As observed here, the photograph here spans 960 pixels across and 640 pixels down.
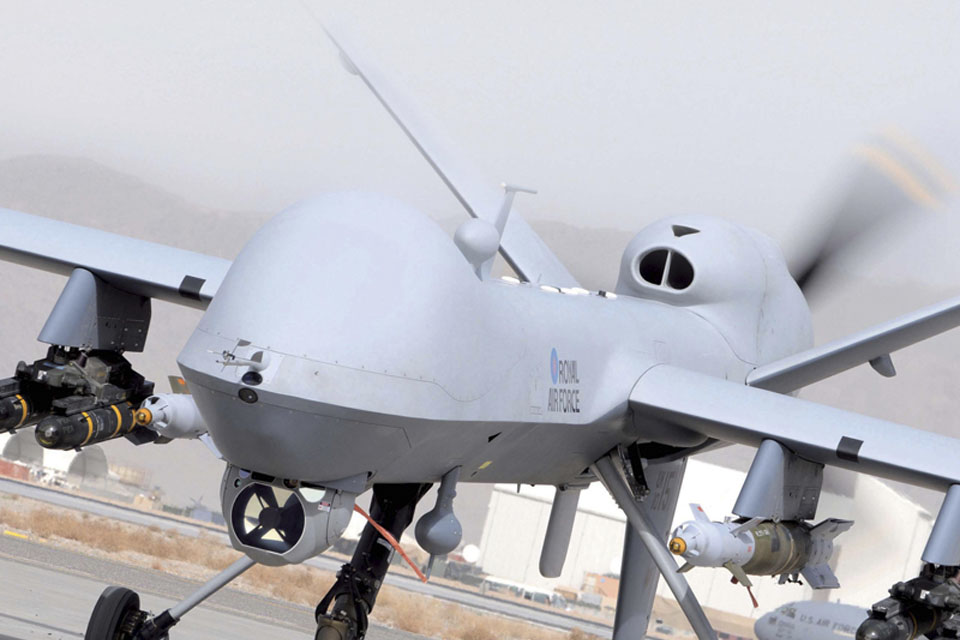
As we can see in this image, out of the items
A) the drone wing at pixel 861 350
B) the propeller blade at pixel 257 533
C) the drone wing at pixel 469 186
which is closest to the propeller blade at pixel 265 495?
the propeller blade at pixel 257 533

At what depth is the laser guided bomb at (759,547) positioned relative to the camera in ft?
29.8

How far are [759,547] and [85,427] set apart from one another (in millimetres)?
5476

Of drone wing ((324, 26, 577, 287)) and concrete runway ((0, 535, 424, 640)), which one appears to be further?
concrete runway ((0, 535, 424, 640))

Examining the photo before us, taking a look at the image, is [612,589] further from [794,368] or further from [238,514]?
[238,514]

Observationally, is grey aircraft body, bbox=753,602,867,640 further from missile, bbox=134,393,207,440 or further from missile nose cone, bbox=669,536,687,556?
missile, bbox=134,393,207,440

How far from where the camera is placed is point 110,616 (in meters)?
11.6

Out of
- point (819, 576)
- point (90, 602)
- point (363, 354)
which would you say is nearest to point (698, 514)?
point (819, 576)

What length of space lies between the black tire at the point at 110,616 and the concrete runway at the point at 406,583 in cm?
3075

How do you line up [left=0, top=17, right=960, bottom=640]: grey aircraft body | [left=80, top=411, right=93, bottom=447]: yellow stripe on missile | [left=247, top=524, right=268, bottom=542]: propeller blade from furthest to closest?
[left=80, top=411, right=93, bottom=447]: yellow stripe on missile
[left=247, top=524, right=268, bottom=542]: propeller blade
[left=0, top=17, right=960, bottom=640]: grey aircraft body

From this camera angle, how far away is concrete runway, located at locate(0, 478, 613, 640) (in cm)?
4425

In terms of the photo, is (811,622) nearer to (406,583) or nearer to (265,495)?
(406,583)

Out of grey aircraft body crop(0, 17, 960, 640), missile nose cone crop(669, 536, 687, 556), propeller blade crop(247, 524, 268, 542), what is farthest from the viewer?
missile nose cone crop(669, 536, 687, 556)

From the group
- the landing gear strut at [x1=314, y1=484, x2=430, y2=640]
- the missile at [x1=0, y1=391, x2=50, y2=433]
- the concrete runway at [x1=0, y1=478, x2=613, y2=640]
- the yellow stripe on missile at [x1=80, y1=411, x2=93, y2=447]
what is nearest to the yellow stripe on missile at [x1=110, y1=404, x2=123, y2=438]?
the yellow stripe on missile at [x1=80, y1=411, x2=93, y2=447]

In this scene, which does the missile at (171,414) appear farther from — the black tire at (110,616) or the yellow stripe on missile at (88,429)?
the black tire at (110,616)
